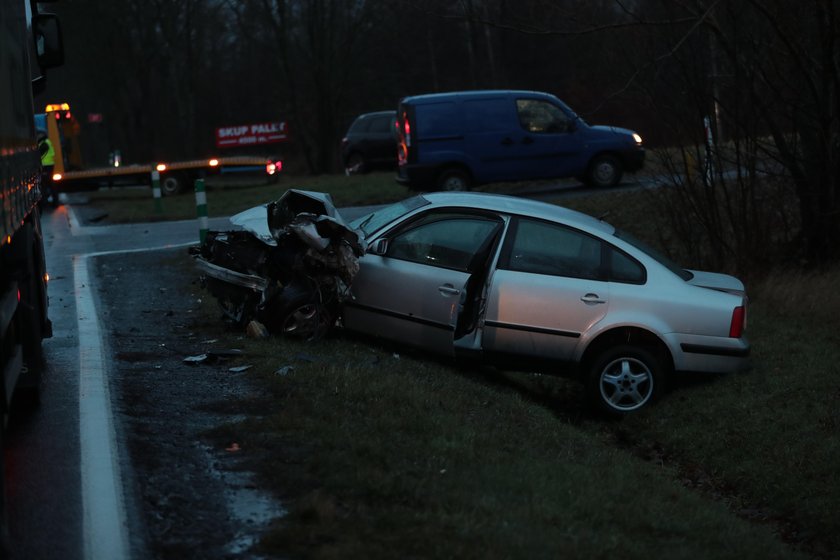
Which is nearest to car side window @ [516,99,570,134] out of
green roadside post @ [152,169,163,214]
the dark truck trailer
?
green roadside post @ [152,169,163,214]

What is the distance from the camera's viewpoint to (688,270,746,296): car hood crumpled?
881cm

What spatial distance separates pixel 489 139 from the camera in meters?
21.3

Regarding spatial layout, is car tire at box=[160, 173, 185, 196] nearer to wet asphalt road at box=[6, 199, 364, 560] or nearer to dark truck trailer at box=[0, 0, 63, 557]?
wet asphalt road at box=[6, 199, 364, 560]

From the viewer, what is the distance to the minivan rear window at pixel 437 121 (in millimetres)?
21125

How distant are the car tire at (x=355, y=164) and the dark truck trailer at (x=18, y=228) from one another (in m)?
23.3

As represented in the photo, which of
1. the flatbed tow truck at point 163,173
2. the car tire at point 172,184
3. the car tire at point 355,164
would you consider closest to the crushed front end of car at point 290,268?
the flatbed tow truck at point 163,173

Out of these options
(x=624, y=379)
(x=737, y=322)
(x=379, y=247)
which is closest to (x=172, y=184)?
(x=379, y=247)

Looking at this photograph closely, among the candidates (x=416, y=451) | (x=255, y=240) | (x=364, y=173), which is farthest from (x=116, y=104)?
(x=416, y=451)

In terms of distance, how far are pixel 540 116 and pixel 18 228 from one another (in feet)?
53.5

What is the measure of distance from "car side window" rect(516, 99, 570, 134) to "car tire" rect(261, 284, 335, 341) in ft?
42.6

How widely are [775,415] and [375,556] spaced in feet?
15.4

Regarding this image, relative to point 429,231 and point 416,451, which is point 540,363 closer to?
point 429,231

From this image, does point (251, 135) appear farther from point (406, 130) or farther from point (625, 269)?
point (625, 269)

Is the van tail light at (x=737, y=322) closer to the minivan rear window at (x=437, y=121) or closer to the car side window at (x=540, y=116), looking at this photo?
the minivan rear window at (x=437, y=121)
